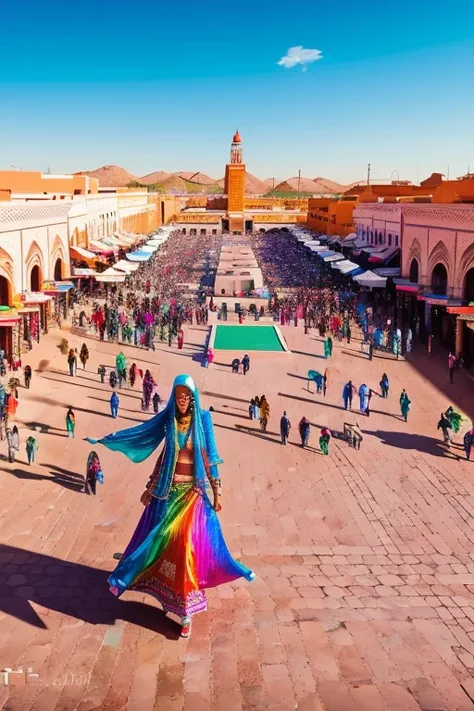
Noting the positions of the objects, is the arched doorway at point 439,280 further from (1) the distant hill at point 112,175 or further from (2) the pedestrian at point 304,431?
(1) the distant hill at point 112,175

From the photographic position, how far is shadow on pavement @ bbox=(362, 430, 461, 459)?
36.8 ft

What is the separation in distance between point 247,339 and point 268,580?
41.9 ft

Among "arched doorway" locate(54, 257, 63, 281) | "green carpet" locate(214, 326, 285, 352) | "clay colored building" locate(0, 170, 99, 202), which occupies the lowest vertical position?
"green carpet" locate(214, 326, 285, 352)

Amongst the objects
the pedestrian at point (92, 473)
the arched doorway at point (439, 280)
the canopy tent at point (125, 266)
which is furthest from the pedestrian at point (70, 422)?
the canopy tent at point (125, 266)

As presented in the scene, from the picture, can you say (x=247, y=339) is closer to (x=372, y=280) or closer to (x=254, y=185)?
(x=372, y=280)

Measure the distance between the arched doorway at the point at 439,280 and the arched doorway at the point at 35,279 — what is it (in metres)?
11.8

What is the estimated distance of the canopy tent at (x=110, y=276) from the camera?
23.9 m

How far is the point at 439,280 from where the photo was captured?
20375mm

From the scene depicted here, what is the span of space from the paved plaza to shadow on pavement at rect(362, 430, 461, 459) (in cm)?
5

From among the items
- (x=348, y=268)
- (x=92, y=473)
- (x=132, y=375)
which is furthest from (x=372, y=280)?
(x=92, y=473)

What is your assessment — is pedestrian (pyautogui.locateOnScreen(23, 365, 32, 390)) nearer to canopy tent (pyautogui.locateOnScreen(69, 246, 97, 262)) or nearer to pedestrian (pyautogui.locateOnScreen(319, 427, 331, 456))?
pedestrian (pyautogui.locateOnScreen(319, 427, 331, 456))

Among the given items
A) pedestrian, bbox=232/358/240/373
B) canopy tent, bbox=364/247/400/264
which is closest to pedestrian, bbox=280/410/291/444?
pedestrian, bbox=232/358/240/373

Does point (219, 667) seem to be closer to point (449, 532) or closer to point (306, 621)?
point (306, 621)

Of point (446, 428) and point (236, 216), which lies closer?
point (446, 428)
